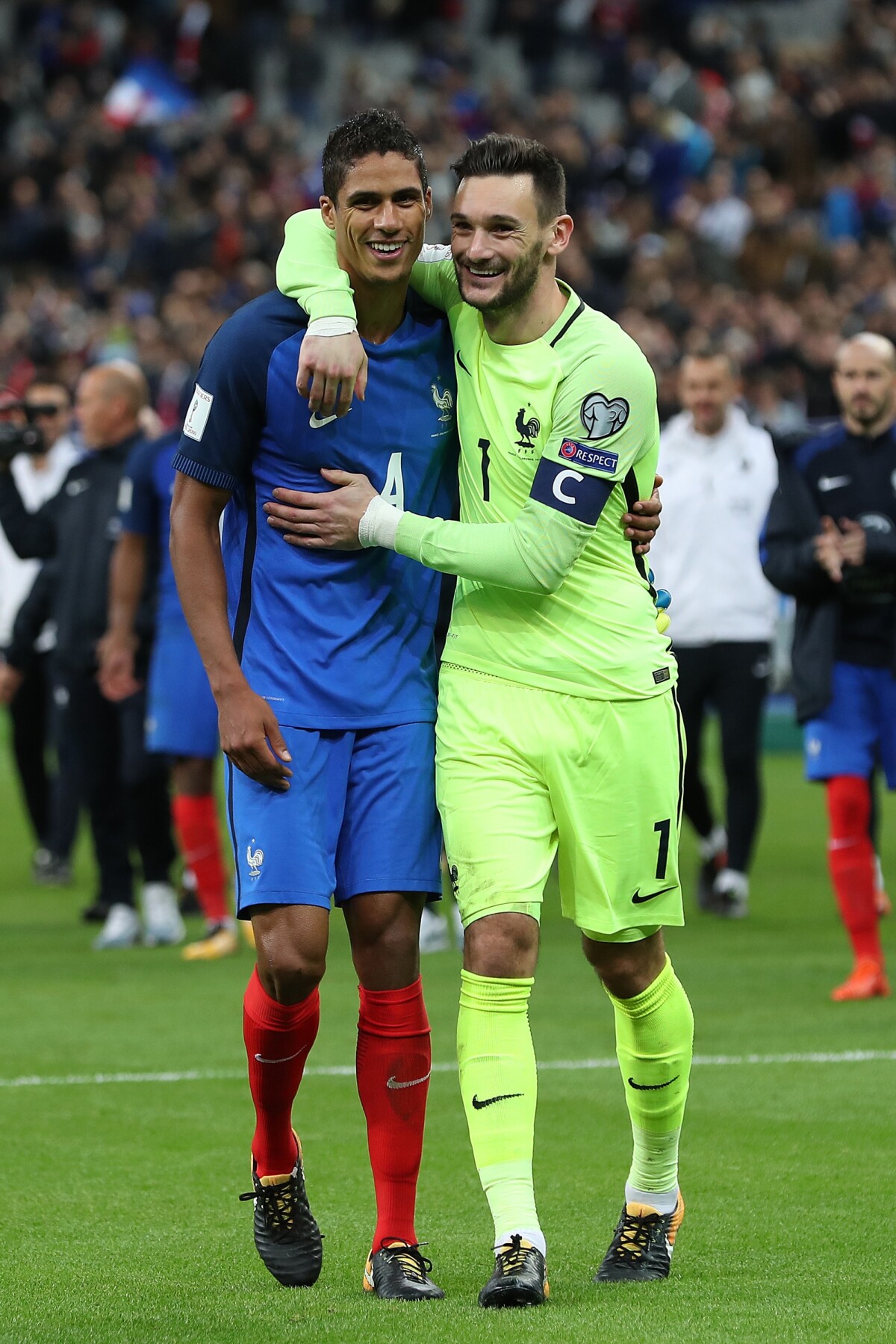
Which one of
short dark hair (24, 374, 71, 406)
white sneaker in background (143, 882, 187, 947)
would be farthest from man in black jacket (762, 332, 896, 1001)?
short dark hair (24, 374, 71, 406)

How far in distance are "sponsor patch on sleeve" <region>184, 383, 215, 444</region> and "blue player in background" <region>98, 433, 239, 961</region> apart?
4651 mm

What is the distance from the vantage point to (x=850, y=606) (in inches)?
322

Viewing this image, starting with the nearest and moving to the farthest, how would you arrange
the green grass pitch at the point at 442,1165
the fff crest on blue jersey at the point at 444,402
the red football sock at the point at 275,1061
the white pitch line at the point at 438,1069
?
the green grass pitch at the point at 442,1165 → the red football sock at the point at 275,1061 → the fff crest on blue jersey at the point at 444,402 → the white pitch line at the point at 438,1069

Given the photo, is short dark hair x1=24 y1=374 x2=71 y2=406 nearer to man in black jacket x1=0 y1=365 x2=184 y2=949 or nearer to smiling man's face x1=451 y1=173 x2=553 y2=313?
man in black jacket x1=0 y1=365 x2=184 y2=949

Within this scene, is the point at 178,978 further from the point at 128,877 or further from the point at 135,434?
the point at 135,434

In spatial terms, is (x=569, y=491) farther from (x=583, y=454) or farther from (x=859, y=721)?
(x=859, y=721)

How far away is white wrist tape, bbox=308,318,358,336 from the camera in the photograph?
4.45m

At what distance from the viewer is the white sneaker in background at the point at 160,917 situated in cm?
974

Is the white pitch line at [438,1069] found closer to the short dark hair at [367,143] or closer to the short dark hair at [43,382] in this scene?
the short dark hair at [367,143]

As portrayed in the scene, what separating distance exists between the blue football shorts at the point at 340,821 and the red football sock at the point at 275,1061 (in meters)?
0.22

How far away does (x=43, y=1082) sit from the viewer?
6828 mm

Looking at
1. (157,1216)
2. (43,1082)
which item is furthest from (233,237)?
(157,1216)

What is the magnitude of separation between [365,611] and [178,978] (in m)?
4.48

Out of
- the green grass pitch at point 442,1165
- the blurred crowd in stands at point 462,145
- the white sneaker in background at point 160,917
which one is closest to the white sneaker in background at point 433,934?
the green grass pitch at point 442,1165
